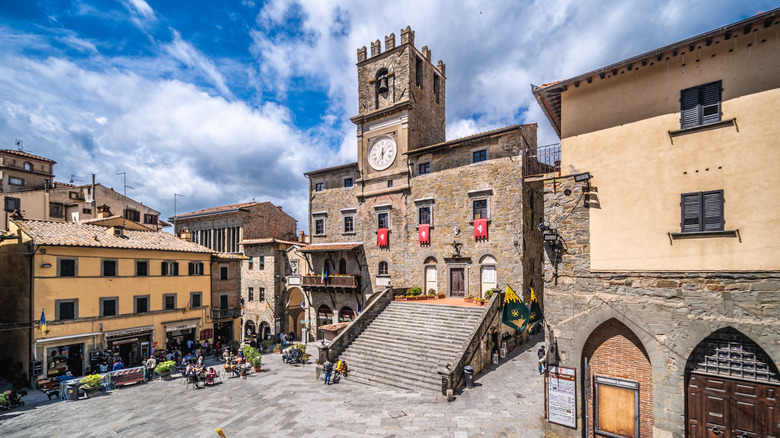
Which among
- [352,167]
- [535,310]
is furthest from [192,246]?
[535,310]

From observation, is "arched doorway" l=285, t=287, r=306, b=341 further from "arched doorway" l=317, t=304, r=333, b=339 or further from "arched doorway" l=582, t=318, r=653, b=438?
"arched doorway" l=582, t=318, r=653, b=438

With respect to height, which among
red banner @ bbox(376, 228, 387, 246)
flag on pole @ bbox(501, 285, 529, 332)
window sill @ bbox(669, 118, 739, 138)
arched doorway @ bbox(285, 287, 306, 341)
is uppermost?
window sill @ bbox(669, 118, 739, 138)

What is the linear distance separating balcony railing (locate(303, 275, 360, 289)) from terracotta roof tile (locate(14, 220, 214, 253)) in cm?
900

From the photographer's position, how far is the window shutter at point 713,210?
10281 millimetres

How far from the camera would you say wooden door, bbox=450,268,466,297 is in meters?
26.6

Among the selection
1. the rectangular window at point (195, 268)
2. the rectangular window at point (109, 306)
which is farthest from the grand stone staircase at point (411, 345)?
the rectangular window at point (109, 306)

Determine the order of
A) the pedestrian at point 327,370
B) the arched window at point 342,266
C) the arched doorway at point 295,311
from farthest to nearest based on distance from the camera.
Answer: the arched doorway at point 295,311 < the arched window at point 342,266 < the pedestrian at point 327,370

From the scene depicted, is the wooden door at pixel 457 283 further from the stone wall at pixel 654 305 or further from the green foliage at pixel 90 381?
the green foliage at pixel 90 381

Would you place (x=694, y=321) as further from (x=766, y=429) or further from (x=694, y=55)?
(x=694, y=55)

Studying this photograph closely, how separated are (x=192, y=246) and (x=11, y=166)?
24505 mm

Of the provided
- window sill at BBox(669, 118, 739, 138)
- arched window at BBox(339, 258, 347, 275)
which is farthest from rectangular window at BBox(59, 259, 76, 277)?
window sill at BBox(669, 118, 739, 138)

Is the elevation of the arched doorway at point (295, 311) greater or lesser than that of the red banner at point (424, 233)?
lesser

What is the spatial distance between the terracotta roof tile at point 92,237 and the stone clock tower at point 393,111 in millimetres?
16117

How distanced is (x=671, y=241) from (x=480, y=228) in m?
14.7
